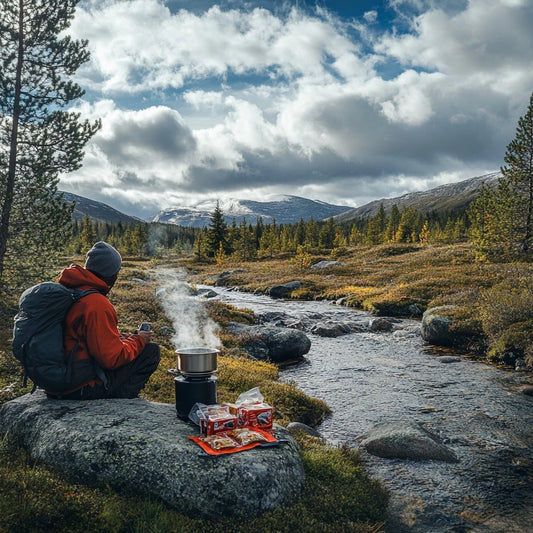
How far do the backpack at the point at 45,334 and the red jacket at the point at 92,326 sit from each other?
0.12 metres

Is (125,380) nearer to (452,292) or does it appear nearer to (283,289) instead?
(452,292)

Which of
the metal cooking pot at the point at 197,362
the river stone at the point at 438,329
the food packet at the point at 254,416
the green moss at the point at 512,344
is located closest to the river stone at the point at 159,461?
the food packet at the point at 254,416

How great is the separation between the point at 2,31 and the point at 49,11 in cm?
169

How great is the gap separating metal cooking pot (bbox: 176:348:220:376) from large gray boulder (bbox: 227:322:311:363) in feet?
35.7

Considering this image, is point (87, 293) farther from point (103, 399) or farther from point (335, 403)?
point (335, 403)

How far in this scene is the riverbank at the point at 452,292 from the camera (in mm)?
17922

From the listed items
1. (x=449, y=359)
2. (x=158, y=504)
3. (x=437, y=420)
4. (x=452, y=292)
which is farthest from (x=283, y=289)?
(x=158, y=504)

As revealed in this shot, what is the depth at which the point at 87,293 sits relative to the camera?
6.68m

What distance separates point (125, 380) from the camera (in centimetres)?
758

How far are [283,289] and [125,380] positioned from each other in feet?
124

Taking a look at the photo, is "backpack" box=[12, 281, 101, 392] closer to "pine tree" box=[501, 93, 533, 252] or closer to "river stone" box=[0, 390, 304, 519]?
"river stone" box=[0, 390, 304, 519]

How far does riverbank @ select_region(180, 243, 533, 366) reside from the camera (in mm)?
17922

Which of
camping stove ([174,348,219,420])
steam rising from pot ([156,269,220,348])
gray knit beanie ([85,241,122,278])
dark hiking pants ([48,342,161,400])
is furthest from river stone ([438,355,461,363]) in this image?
gray knit beanie ([85,241,122,278])

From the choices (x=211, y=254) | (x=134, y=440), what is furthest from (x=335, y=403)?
(x=211, y=254)
